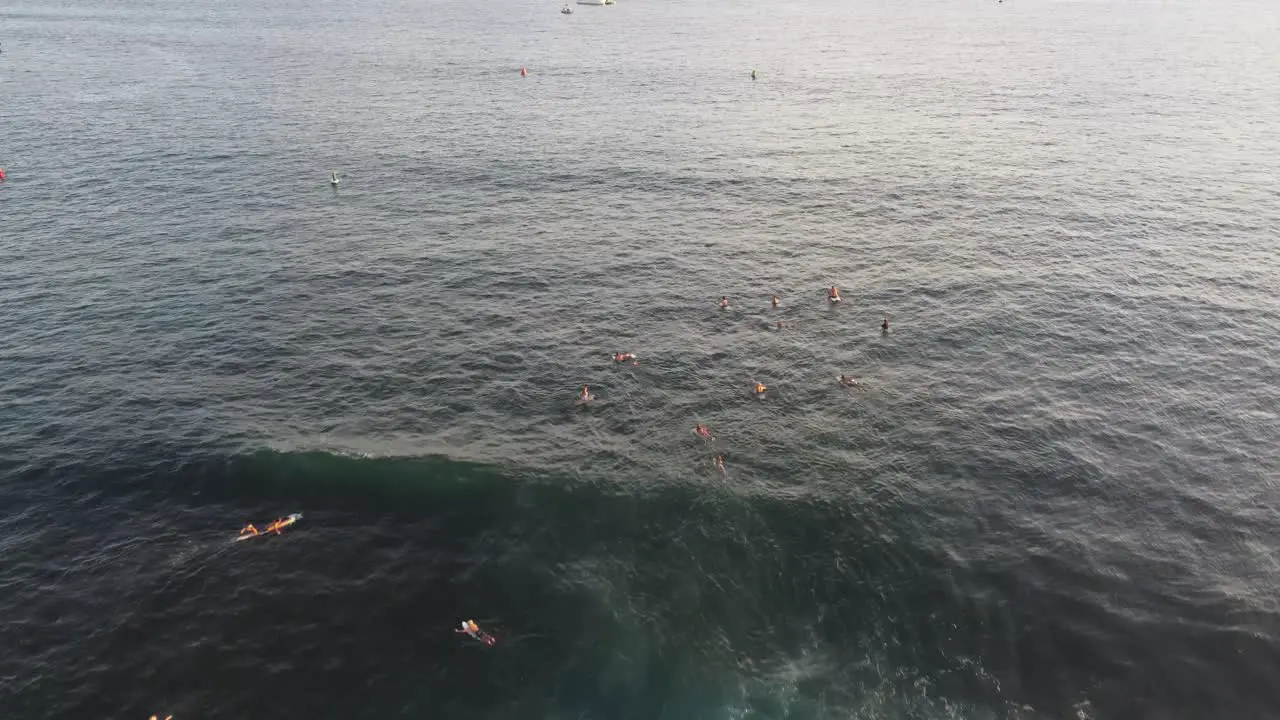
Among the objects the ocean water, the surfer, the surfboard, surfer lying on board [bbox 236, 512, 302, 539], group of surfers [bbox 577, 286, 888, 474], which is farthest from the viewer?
group of surfers [bbox 577, 286, 888, 474]

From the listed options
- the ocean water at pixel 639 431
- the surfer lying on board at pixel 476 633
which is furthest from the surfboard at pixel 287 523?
the surfer lying on board at pixel 476 633

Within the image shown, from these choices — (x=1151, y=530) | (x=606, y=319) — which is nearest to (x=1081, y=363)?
(x=1151, y=530)

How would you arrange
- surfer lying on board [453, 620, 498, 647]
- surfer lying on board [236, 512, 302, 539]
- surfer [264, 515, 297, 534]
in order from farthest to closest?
1. surfer [264, 515, 297, 534]
2. surfer lying on board [236, 512, 302, 539]
3. surfer lying on board [453, 620, 498, 647]

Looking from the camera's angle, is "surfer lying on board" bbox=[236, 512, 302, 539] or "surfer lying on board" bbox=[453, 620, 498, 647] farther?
"surfer lying on board" bbox=[236, 512, 302, 539]

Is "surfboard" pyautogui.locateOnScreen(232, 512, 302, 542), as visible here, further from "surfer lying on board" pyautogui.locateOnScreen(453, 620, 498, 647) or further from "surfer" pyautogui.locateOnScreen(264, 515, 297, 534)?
"surfer lying on board" pyautogui.locateOnScreen(453, 620, 498, 647)

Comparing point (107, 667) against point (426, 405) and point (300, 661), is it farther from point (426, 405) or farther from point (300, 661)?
point (426, 405)

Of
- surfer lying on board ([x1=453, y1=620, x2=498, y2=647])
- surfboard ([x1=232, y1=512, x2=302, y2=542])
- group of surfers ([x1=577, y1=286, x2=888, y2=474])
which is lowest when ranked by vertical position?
surfer lying on board ([x1=453, y1=620, x2=498, y2=647])

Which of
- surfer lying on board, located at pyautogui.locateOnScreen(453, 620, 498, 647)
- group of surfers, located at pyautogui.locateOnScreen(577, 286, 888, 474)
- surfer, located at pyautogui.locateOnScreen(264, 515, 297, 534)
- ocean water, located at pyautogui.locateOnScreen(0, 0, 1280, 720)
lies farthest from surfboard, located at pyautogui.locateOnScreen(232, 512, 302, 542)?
group of surfers, located at pyautogui.locateOnScreen(577, 286, 888, 474)
